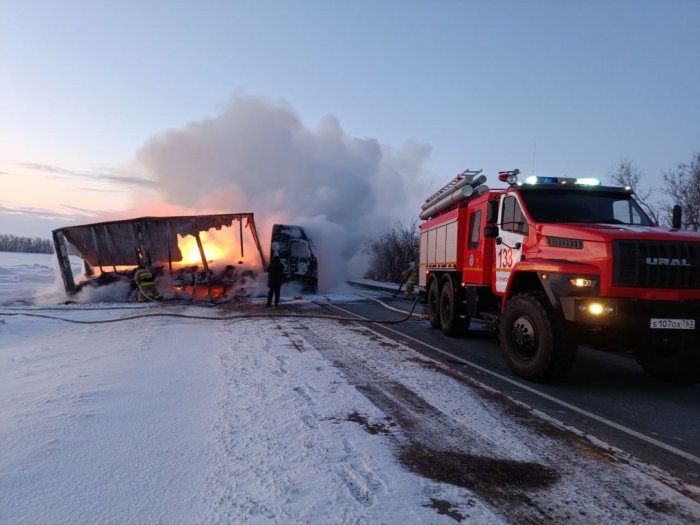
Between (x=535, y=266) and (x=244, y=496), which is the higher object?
(x=535, y=266)

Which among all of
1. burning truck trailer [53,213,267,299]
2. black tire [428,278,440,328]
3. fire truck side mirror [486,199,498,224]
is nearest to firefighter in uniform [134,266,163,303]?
burning truck trailer [53,213,267,299]

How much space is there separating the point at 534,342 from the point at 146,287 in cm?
1379

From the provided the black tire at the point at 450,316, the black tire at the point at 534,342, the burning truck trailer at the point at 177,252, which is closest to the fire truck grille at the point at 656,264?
the black tire at the point at 534,342

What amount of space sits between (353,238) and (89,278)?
53.5 ft

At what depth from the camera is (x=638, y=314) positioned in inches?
227

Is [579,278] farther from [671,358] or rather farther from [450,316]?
[450,316]

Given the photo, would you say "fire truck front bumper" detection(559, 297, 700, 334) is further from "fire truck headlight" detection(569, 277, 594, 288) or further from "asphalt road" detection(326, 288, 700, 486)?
"asphalt road" detection(326, 288, 700, 486)

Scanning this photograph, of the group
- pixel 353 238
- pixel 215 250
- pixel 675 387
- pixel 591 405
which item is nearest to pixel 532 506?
pixel 591 405

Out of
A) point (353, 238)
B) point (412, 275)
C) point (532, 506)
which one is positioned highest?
point (353, 238)

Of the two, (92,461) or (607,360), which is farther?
(607,360)

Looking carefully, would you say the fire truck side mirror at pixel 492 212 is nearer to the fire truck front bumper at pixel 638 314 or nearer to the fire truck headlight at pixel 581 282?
the fire truck headlight at pixel 581 282

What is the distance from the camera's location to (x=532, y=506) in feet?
10.6

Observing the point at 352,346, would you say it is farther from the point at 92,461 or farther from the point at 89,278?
the point at 89,278

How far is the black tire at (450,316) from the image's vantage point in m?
10.2
